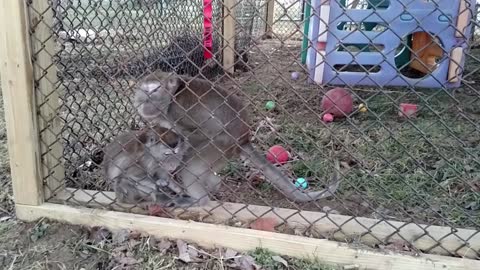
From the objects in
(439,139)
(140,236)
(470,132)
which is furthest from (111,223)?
(470,132)

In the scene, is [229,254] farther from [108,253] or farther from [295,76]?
[295,76]

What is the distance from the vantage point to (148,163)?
3.00 meters

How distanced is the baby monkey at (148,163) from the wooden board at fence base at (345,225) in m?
0.21

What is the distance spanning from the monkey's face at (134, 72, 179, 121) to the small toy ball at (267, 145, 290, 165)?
3.00ft

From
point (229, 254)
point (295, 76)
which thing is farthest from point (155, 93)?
point (295, 76)

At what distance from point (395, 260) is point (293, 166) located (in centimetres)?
142

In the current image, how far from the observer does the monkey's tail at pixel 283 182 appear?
9.09ft

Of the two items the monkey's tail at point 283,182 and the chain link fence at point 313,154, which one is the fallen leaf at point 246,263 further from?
the monkey's tail at point 283,182

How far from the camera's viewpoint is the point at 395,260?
2203mm

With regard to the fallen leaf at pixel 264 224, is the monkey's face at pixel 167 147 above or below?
above

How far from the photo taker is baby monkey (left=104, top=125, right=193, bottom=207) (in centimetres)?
286

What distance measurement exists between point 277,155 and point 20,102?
1832mm

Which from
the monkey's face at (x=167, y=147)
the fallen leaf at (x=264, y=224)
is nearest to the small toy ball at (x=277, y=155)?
the monkey's face at (x=167, y=147)

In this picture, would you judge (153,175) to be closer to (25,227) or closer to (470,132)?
(25,227)
